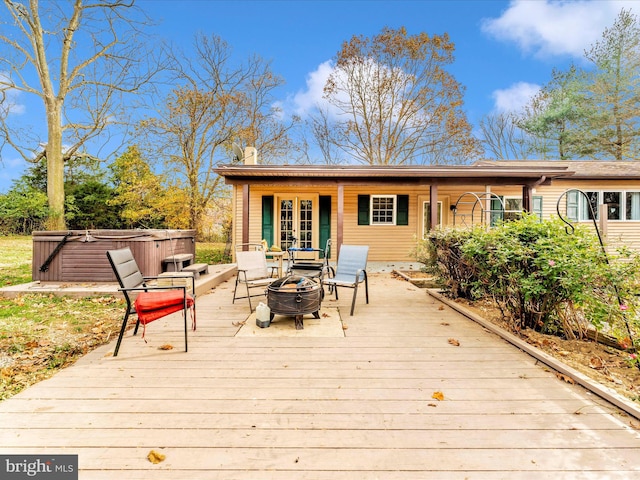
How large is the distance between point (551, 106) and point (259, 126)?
57.3 feet

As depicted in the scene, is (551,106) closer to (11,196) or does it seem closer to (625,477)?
(625,477)

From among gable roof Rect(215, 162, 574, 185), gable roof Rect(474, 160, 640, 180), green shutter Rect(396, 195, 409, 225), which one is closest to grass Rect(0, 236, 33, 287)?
gable roof Rect(215, 162, 574, 185)

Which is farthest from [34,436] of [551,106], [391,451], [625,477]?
[551,106]

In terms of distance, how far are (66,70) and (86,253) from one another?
9.18 m

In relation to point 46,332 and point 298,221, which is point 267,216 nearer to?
point 298,221

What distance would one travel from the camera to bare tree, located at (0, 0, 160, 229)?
429 inches

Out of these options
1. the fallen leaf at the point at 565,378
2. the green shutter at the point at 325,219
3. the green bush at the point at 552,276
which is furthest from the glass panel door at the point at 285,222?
the fallen leaf at the point at 565,378

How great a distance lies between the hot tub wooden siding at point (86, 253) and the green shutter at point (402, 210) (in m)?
7.28

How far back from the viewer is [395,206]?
34.5ft

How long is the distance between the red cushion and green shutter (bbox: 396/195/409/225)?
8232 millimetres

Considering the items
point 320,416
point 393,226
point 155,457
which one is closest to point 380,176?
point 393,226

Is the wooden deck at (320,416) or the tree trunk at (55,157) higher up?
the tree trunk at (55,157)

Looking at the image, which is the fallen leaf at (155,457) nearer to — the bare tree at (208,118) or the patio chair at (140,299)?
the patio chair at (140,299)

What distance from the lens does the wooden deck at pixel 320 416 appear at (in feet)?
5.25
